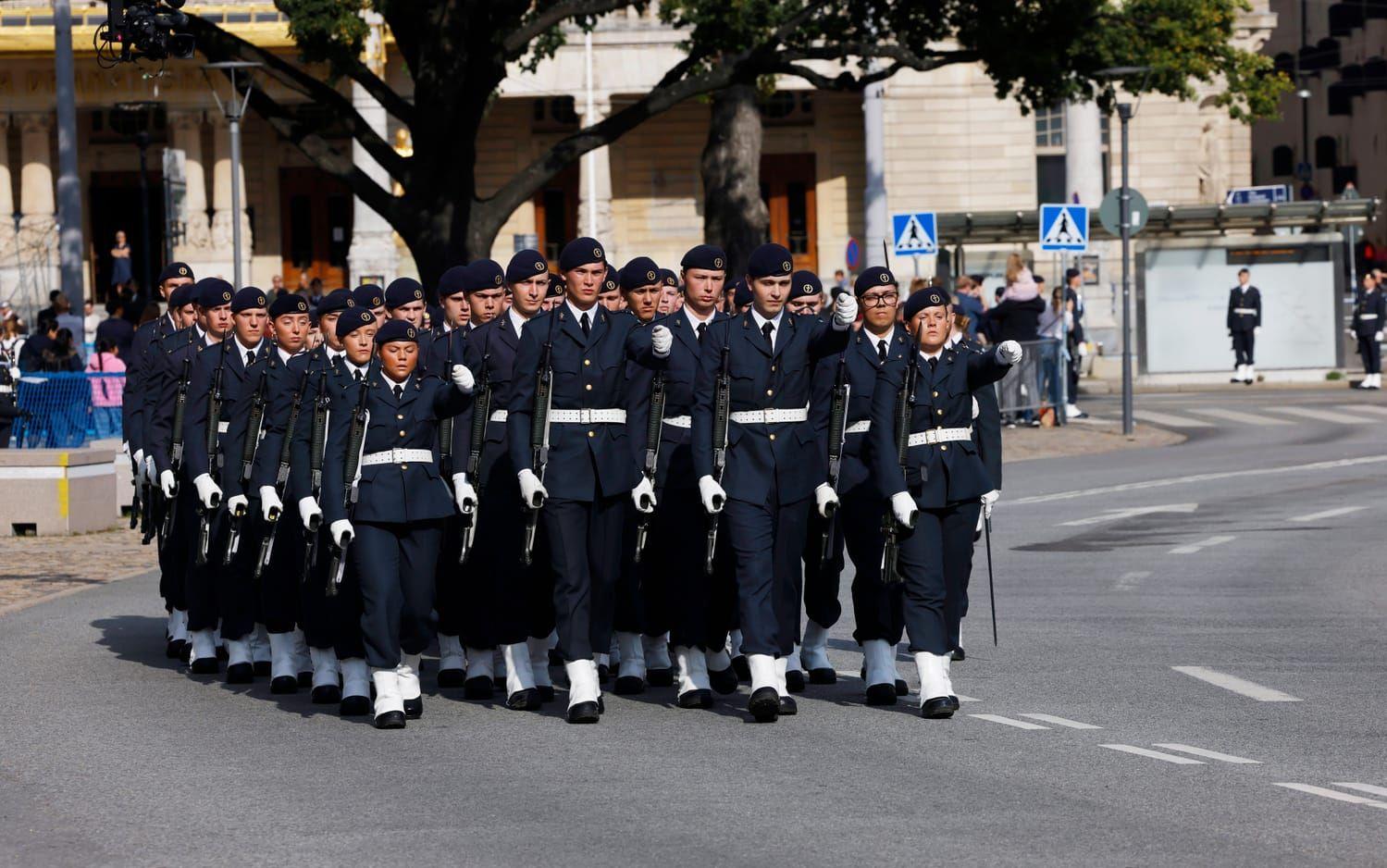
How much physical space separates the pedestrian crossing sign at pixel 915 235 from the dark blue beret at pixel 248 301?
2043 centimetres


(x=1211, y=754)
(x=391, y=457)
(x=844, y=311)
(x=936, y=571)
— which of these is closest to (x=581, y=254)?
(x=391, y=457)

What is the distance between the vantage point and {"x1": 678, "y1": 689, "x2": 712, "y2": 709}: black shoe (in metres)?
11.5

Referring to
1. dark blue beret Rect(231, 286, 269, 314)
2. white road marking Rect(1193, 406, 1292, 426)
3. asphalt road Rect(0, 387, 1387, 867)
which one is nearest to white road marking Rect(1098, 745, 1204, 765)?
asphalt road Rect(0, 387, 1387, 867)

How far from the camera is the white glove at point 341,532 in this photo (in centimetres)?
1112

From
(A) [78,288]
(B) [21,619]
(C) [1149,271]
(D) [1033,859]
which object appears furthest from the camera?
(C) [1149,271]

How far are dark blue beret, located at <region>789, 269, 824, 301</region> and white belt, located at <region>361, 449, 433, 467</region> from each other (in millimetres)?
1934

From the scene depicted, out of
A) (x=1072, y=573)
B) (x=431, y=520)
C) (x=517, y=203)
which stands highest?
(x=517, y=203)

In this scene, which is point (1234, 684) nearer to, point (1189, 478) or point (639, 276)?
point (639, 276)

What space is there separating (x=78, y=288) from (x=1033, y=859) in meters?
26.7

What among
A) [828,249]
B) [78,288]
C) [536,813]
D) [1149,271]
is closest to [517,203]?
[78,288]

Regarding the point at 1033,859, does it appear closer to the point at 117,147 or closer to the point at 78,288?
the point at 78,288

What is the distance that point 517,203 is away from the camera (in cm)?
2680

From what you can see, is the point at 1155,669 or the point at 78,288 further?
the point at 78,288

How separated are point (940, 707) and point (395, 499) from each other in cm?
252
